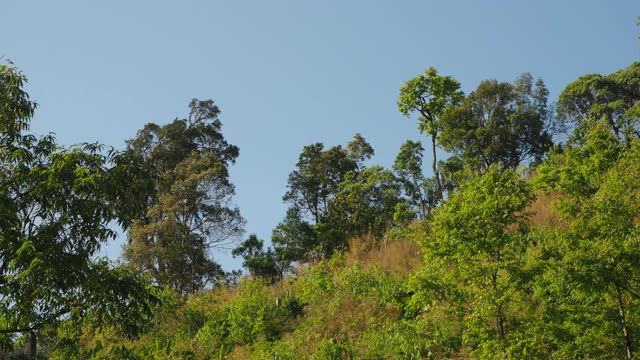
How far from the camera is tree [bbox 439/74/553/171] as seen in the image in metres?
31.9

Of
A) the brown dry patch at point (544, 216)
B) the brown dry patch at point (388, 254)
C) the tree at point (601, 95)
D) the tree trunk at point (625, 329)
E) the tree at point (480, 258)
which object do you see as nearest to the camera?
the tree trunk at point (625, 329)

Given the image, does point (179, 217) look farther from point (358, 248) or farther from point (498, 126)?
point (498, 126)

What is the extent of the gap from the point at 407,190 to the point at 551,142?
413 inches

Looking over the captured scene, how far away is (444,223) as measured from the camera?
10.7 m

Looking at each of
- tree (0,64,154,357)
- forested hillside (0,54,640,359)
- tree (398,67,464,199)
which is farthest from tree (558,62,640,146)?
tree (0,64,154,357)

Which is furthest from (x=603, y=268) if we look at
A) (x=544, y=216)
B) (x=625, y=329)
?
(x=544, y=216)

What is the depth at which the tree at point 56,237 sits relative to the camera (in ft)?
25.2

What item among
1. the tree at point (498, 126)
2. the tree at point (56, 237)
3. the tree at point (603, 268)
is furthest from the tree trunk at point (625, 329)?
the tree at point (498, 126)

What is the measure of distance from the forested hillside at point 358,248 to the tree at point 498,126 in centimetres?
9

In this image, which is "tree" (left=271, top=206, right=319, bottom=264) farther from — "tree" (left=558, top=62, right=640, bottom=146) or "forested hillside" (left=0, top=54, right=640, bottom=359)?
"tree" (left=558, top=62, right=640, bottom=146)

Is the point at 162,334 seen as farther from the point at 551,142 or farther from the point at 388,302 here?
the point at 551,142

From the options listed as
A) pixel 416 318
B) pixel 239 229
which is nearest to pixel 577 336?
pixel 416 318

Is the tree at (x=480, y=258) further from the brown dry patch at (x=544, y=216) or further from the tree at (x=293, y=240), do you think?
the tree at (x=293, y=240)

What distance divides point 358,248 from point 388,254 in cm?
198
